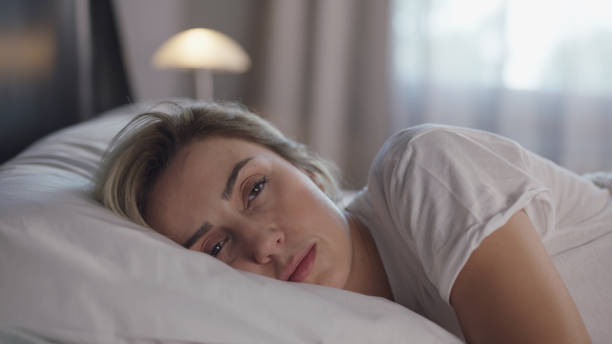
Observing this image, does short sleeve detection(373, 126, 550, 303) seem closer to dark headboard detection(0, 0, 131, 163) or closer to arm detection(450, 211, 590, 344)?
arm detection(450, 211, 590, 344)

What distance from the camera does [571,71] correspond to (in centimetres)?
269

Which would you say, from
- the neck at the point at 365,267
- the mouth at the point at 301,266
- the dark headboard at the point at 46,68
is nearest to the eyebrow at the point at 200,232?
the mouth at the point at 301,266

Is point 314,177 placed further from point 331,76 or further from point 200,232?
point 331,76

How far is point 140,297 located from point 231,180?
0.85ft

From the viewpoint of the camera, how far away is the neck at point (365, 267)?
88 cm

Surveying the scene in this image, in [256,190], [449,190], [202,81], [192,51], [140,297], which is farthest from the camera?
[202,81]

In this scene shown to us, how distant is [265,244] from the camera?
0.76m

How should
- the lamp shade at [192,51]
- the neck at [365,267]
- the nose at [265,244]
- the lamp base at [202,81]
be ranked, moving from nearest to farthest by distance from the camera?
the nose at [265,244], the neck at [365,267], the lamp shade at [192,51], the lamp base at [202,81]

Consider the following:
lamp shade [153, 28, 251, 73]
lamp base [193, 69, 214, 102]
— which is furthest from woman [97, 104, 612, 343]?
lamp base [193, 69, 214, 102]

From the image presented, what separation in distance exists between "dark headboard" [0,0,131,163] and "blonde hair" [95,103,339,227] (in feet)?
0.96

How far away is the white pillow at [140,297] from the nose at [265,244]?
0.27 ft

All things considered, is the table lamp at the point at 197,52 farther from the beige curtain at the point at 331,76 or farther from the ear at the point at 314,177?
the ear at the point at 314,177

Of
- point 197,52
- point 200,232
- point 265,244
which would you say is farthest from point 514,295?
point 197,52

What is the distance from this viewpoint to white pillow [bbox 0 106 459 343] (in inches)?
23.5
